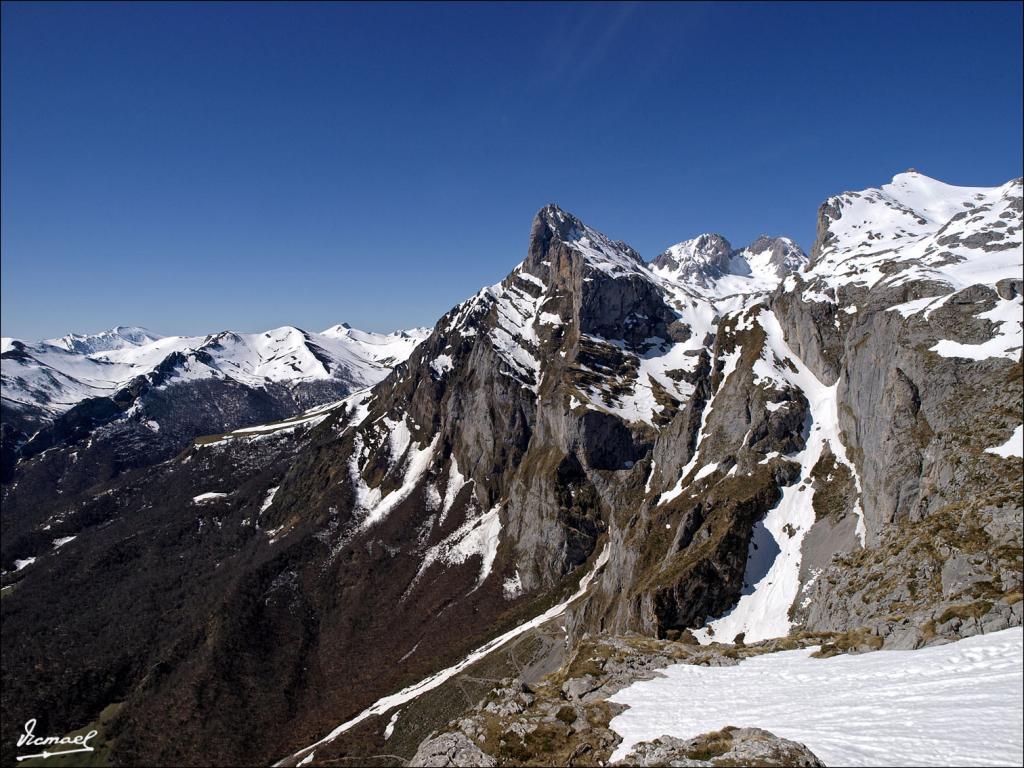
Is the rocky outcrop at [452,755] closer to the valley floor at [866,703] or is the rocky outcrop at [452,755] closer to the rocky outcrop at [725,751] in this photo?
the valley floor at [866,703]

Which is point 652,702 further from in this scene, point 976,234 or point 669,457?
point 976,234

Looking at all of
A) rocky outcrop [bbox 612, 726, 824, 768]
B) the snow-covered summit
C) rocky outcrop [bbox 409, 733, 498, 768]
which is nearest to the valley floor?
rocky outcrop [bbox 612, 726, 824, 768]

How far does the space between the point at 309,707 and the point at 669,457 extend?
11343 cm

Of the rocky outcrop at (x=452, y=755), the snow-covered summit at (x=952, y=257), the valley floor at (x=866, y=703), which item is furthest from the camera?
the snow-covered summit at (x=952, y=257)

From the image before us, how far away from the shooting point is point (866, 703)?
79.9ft

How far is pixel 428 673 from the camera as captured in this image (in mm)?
127562

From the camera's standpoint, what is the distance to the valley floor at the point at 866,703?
18.2 m

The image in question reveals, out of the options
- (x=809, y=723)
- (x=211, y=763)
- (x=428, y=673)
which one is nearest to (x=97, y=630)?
(x=211, y=763)

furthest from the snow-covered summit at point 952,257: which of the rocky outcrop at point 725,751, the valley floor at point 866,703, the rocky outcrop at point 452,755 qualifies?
the rocky outcrop at point 452,755

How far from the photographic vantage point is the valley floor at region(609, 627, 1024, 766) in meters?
18.2

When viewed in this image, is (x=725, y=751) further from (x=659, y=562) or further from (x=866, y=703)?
(x=659, y=562)

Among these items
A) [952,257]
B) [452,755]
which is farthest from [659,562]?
[952,257]

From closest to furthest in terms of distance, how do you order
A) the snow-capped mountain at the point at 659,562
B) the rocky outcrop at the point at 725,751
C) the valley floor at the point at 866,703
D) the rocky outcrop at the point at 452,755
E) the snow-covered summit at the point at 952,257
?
the valley floor at the point at 866,703 < the rocky outcrop at the point at 725,751 < the rocky outcrop at the point at 452,755 < the snow-capped mountain at the point at 659,562 < the snow-covered summit at the point at 952,257

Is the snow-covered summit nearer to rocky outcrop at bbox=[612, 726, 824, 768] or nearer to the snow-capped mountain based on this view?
the snow-capped mountain
